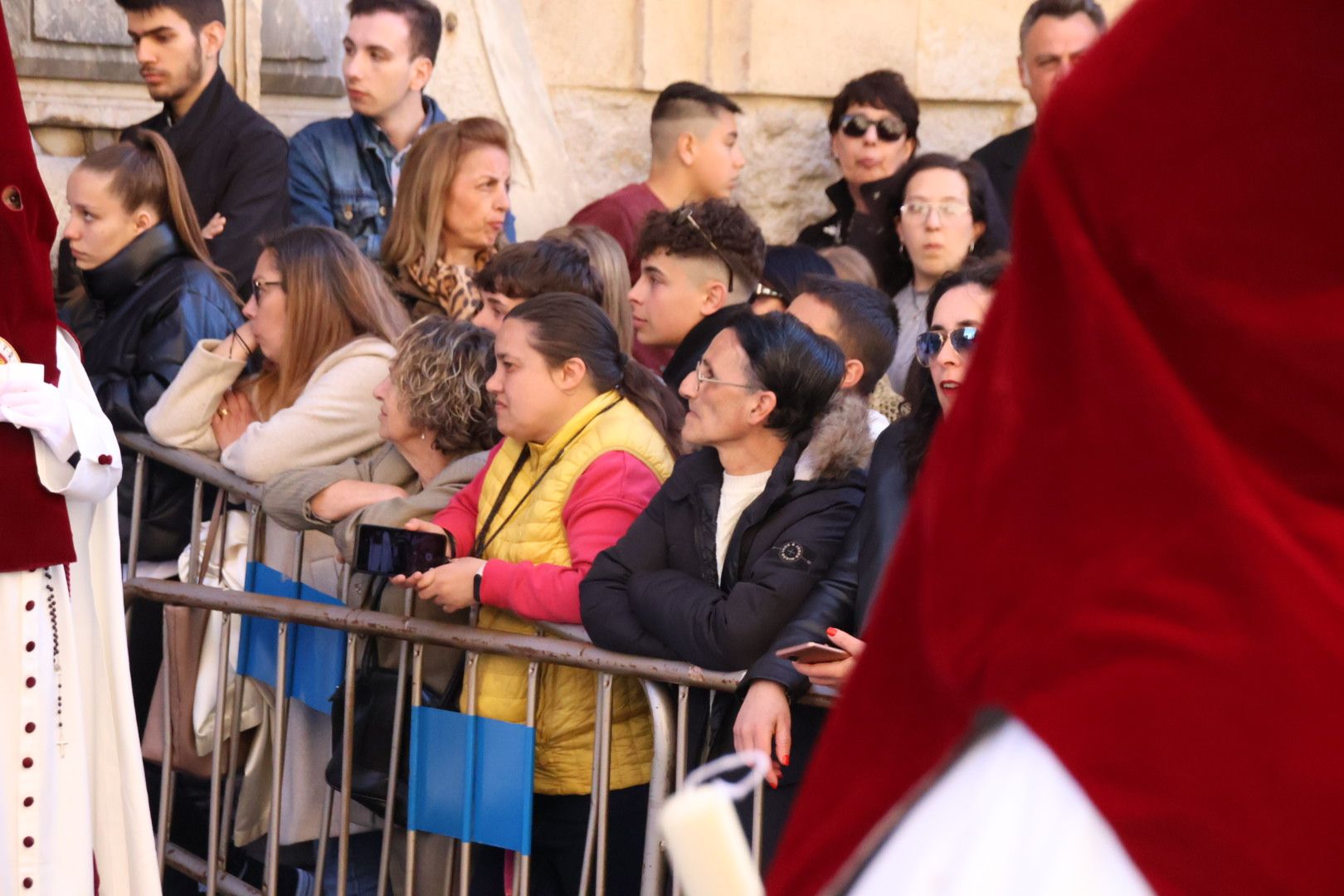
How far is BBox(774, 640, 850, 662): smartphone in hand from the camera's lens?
9.59 feet

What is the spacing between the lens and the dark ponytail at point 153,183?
4941mm

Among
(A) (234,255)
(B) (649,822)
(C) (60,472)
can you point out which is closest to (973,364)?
(B) (649,822)

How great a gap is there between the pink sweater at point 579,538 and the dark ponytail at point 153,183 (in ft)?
5.97

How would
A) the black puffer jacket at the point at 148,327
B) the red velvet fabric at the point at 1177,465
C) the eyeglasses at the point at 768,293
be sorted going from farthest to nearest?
the eyeglasses at the point at 768,293
the black puffer jacket at the point at 148,327
the red velvet fabric at the point at 1177,465

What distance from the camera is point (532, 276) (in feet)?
14.6

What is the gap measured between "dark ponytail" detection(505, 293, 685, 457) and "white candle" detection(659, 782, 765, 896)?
9.14 ft

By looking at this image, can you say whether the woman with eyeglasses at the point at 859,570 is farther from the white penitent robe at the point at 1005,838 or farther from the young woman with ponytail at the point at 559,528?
the white penitent robe at the point at 1005,838

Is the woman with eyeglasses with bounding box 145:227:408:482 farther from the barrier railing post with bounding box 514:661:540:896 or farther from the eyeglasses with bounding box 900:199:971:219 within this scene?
the eyeglasses with bounding box 900:199:971:219

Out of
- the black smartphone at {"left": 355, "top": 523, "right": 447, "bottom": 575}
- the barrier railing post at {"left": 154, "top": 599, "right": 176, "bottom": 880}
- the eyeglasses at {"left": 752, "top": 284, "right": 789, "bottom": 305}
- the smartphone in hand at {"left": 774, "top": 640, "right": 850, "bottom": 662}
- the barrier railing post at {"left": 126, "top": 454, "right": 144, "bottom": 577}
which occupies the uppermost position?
the eyeglasses at {"left": 752, "top": 284, "right": 789, "bottom": 305}

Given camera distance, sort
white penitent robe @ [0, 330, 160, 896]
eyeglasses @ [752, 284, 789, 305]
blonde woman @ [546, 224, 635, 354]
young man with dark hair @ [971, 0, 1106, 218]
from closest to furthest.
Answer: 1. white penitent robe @ [0, 330, 160, 896]
2. blonde woman @ [546, 224, 635, 354]
3. eyeglasses @ [752, 284, 789, 305]
4. young man with dark hair @ [971, 0, 1106, 218]

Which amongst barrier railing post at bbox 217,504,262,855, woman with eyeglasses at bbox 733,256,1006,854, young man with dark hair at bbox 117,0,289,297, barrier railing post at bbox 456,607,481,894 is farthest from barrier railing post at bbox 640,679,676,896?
young man with dark hair at bbox 117,0,289,297

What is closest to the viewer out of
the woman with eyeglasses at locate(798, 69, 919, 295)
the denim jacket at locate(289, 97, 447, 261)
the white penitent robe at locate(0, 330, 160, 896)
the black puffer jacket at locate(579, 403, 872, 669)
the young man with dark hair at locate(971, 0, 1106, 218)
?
the black puffer jacket at locate(579, 403, 872, 669)

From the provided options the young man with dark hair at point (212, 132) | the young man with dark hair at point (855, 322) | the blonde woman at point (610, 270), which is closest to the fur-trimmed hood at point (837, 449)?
the young man with dark hair at point (855, 322)

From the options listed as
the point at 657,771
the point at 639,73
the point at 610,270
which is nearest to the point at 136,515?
the point at 610,270
